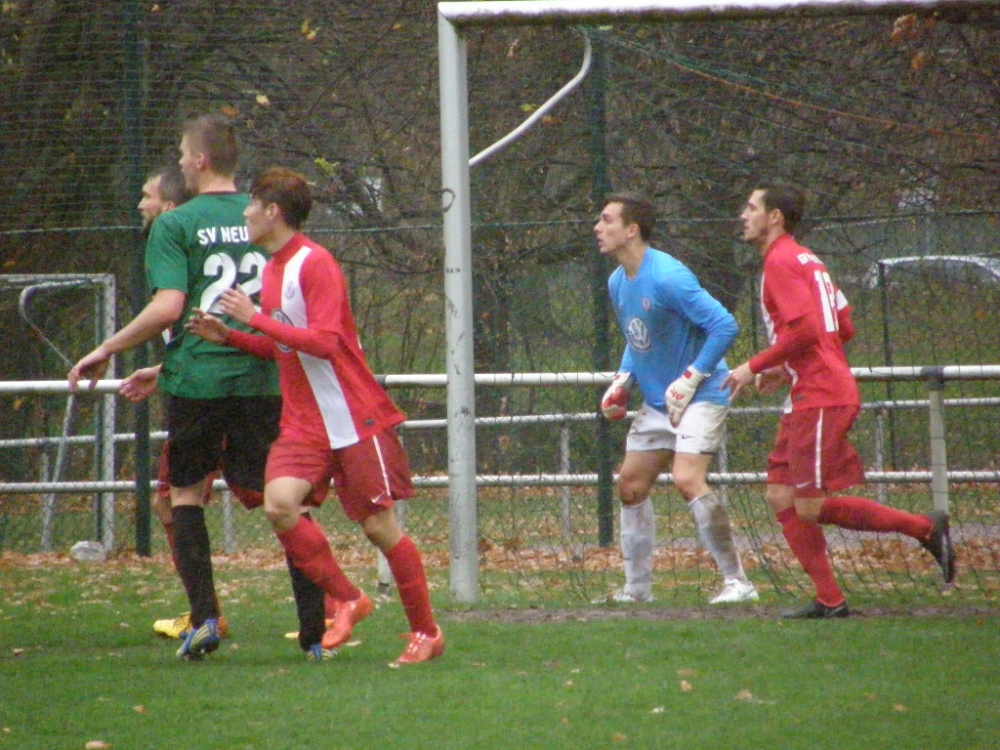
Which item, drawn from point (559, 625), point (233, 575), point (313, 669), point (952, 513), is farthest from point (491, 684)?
point (233, 575)

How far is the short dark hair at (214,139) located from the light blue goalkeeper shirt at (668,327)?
81.3 inches

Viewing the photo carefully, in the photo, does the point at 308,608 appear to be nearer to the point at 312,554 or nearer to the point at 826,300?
the point at 312,554

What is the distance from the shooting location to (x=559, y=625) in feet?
20.6

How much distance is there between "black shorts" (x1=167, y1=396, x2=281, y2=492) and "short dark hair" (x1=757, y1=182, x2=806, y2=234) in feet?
7.66

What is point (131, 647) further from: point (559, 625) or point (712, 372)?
point (712, 372)

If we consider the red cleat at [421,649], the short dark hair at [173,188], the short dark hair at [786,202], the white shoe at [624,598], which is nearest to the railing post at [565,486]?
the white shoe at [624,598]

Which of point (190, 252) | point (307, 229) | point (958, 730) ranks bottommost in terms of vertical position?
point (958, 730)

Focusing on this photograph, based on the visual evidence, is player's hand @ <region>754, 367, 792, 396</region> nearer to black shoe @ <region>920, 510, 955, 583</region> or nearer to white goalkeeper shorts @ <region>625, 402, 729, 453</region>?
white goalkeeper shorts @ <region>625, 402, 729, 453</region>

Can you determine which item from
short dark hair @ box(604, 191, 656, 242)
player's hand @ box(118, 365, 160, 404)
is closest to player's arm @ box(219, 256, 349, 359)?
player's hand @ box(118, 365, 160, 404)

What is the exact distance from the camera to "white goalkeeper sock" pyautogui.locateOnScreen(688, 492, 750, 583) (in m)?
6.96

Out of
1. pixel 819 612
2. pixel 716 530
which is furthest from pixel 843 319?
pixel 819 612

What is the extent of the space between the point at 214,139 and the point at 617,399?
2.30m

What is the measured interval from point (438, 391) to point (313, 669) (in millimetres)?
3889

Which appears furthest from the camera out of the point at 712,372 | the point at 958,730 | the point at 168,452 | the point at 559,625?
the point at 712,372
